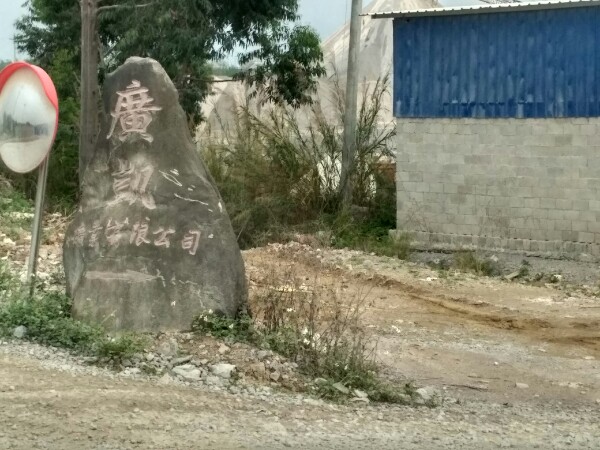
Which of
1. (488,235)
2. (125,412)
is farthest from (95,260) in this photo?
(488,235)

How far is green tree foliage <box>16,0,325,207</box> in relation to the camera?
59.5 feet

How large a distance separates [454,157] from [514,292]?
3349mm

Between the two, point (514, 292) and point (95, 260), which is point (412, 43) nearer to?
point (514, 292)

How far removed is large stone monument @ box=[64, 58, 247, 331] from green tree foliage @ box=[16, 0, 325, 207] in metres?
9.33

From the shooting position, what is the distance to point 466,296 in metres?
12.1

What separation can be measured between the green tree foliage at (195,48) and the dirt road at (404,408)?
7738 millimetres

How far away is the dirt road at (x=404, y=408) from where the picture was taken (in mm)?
5977

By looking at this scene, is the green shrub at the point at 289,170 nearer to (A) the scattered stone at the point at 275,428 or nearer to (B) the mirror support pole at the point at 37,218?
(B) the mirror support pole at the point at 37,218

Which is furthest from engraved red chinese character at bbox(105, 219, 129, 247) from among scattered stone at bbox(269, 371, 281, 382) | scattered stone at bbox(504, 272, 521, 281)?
scattered stone at bbox(504, 272, 521, 281)

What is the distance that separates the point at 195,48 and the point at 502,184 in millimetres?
6156

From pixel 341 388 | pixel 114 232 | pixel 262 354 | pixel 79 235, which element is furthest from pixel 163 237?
pixel 341 388

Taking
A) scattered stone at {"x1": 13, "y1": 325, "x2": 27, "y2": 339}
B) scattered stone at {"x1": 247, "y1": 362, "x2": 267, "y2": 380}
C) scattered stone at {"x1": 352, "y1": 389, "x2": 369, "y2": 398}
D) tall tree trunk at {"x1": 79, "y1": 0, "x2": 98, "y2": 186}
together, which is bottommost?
scattered stone at {"x1": 352, "y1": 389, "x2": 369, "y2": 398}

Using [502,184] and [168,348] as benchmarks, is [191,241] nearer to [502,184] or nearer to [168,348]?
[168,348]

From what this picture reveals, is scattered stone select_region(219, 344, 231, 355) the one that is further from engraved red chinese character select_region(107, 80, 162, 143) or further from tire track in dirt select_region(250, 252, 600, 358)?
tire track in dirt select_region(250, 252, 600, 358)
